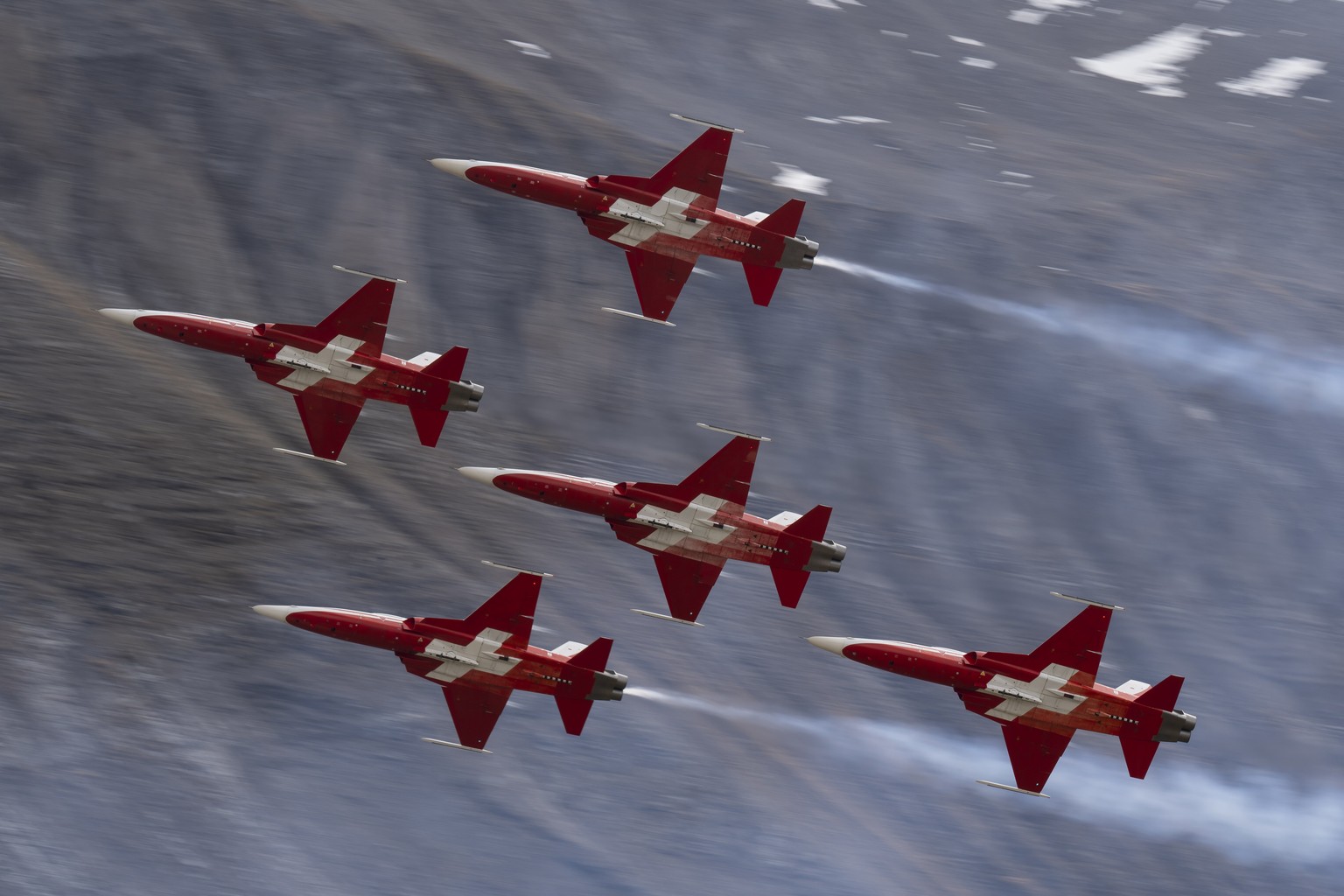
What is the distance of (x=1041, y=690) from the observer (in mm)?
58344

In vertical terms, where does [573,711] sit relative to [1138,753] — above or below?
below

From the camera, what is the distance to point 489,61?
93.6 m

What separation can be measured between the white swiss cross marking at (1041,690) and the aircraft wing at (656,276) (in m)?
17.5

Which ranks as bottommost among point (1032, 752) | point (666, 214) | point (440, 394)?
point (1032, 752)

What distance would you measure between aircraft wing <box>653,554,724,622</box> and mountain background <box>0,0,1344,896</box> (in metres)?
12.8

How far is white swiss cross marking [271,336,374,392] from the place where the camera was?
5838cm

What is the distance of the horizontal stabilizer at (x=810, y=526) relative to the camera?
190 feet

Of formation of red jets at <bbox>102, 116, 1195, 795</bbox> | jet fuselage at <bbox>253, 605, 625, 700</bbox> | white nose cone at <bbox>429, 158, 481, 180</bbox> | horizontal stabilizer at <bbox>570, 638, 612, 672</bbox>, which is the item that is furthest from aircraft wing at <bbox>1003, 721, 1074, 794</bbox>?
white nose cone at <bbox>429, 158, 481, 180</bbox>

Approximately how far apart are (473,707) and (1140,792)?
33090 mm

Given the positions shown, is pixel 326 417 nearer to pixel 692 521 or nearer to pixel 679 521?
pixel 679 521

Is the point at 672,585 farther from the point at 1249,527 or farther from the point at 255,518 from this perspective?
the point at 1249,527

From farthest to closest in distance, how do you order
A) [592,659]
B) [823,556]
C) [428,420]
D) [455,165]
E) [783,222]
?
[455,165]
[783,222]
[428,420]
[823,556]
[592,659]

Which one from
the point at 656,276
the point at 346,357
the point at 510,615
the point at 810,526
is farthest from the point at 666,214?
the point at 510,615

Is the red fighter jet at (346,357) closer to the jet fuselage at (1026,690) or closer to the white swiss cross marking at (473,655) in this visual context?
the white swiss cross marking at (473,655)
